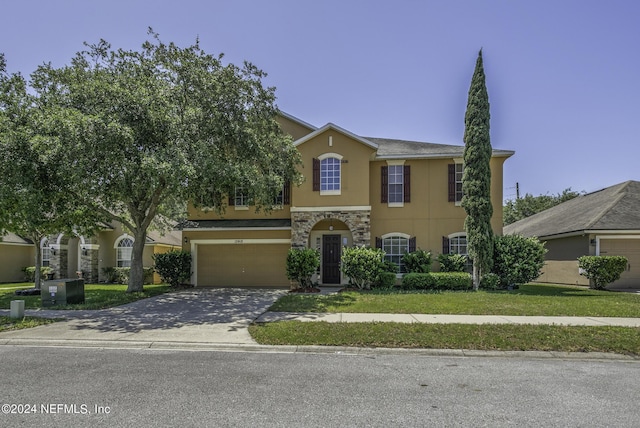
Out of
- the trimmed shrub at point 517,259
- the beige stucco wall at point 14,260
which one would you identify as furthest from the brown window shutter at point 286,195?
the beige stucco wall at point 14,260

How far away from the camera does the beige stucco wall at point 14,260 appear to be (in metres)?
25.4

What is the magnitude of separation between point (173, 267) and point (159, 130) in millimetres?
7981

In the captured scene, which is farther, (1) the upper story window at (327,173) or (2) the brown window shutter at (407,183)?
(2) the brown window shutter at (407,183)

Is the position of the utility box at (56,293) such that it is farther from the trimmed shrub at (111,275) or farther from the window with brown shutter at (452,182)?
the window with brown shutter at (452,182)

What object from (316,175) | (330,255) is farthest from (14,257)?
(316,175)

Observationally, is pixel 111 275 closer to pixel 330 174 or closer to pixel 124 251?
pixel 124 251

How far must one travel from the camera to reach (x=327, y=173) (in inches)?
716

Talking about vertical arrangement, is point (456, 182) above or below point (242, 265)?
above

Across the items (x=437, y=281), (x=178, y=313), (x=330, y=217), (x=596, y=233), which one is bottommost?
(x=178, y=313)

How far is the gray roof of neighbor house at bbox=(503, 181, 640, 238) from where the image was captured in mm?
18938

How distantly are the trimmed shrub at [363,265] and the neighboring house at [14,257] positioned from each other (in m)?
22.1

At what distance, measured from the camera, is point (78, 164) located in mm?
11703

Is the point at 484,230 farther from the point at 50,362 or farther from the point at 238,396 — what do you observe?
the point at 50,362

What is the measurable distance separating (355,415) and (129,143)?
10702 mm
